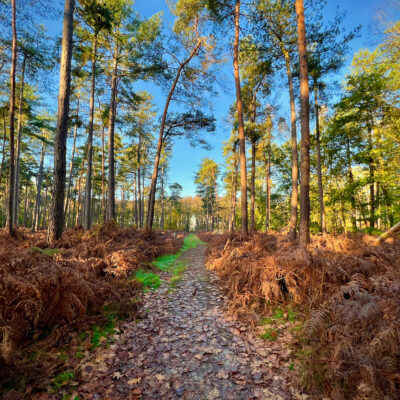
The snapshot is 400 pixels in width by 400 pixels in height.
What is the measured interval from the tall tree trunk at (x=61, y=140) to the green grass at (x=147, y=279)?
11.5 feet

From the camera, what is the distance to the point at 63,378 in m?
2.25

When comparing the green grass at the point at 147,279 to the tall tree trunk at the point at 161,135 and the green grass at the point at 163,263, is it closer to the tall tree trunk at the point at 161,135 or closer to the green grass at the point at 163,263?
the green grass at the point at 163,263

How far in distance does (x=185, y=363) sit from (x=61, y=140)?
7.74 metres

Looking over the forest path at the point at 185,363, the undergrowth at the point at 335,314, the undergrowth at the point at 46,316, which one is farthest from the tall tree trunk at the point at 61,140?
the undergrowth at the point at 335,314

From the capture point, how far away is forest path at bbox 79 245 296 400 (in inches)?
87.8

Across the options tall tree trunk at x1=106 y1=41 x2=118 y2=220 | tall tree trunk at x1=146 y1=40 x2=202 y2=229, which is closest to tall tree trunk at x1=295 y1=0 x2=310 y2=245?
tall tree trunk at x1=146 y1=40 x2=202 y2=229

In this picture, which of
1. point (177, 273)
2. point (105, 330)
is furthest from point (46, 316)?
point (177, 273)

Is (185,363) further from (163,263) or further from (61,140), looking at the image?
(61,140)

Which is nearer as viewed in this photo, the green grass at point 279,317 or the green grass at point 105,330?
the green grass at point 105,330

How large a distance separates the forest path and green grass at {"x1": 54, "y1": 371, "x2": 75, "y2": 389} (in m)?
0.14

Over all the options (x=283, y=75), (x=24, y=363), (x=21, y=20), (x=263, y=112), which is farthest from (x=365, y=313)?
(x=21, y=20)

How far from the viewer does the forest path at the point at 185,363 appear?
223 centimetres

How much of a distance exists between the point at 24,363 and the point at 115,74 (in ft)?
47.6

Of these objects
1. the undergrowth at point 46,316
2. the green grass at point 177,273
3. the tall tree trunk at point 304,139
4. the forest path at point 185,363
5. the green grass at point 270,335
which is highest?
the tall tree trunk at point 304,139
